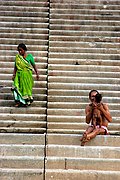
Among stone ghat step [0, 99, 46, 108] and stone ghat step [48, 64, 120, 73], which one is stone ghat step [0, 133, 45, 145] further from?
stone ghat step [48, 64, 120, 73]

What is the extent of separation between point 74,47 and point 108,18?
165 cm

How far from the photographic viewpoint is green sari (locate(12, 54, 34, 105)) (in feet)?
22.5

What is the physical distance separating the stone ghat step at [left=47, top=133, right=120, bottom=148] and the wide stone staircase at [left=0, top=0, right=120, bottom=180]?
0.02m

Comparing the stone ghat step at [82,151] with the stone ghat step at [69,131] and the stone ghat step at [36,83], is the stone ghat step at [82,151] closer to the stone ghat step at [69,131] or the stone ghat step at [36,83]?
the stone ghat step at [69,131]

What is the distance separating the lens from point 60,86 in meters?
7.52

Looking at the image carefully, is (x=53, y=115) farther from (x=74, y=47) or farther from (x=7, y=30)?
(x=7, y=30)

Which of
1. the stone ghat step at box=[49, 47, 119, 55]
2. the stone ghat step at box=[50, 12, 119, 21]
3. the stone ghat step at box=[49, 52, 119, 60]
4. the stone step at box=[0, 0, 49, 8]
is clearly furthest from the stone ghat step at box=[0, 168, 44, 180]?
the stone step at box=[0, 0, 49, 8]

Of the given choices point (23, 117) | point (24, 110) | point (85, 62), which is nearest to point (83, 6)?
point (85, 62)

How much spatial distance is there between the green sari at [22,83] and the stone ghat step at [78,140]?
57.3 inches

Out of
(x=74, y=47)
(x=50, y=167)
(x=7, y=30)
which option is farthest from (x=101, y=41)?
(x=50, y=167)

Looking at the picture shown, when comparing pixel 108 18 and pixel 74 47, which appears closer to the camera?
pixel 74 47

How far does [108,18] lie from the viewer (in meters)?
9.57

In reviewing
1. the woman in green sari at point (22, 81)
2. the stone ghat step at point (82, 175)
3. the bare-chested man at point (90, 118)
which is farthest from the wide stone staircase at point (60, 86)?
the woman in green sari at point (22, 81)

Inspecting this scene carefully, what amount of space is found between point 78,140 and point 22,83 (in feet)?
6.24
